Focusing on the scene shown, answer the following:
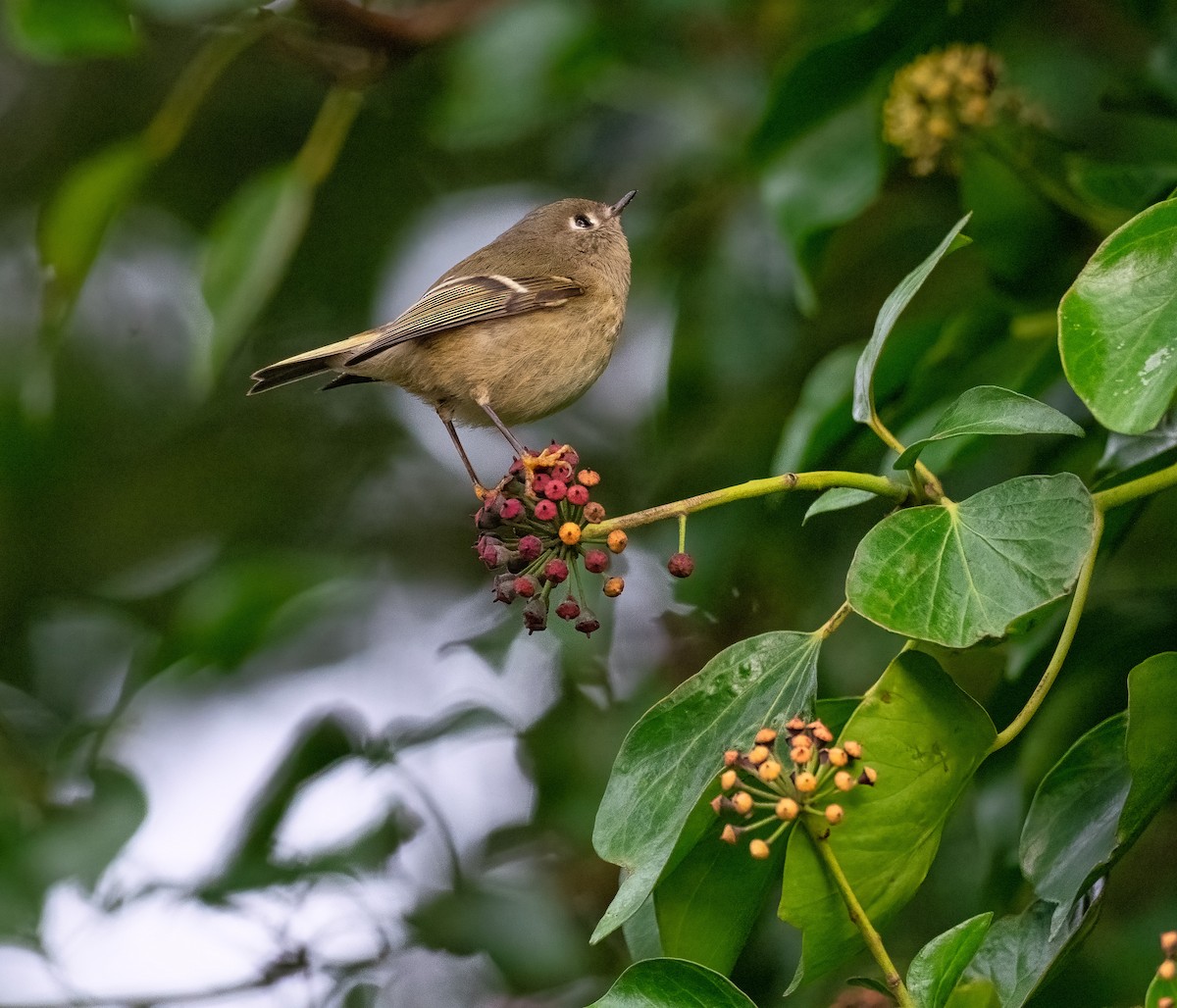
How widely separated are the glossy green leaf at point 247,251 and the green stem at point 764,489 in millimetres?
1567

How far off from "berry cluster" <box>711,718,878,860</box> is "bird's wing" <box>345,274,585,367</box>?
1.74 m

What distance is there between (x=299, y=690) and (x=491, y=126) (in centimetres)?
188

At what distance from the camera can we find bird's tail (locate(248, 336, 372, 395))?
10.2ft

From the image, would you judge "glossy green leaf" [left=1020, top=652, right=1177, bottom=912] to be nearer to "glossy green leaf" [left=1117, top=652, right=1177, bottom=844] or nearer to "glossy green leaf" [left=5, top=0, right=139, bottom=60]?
"glossy green leaf" [left=1117, top=652, right=1177, bottom=844]

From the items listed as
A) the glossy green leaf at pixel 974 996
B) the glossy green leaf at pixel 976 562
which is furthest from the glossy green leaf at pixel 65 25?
the glossy green leaf at pixel 974 996

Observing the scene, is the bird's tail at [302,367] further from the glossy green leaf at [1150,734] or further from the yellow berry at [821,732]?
the glossy green leaf at [1150,734]

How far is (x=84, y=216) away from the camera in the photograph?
10.9 ft

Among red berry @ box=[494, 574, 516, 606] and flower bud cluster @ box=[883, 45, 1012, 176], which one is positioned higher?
flower bud cluster @ box=[883, 45, 1012, 176]

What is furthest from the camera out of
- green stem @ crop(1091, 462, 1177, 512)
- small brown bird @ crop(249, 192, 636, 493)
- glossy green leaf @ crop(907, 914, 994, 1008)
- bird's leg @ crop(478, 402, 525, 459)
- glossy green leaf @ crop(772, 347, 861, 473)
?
small brown bird @ crop(249, 192, 636, 493)

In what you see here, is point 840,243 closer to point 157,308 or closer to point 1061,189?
Answer: point 1061,189

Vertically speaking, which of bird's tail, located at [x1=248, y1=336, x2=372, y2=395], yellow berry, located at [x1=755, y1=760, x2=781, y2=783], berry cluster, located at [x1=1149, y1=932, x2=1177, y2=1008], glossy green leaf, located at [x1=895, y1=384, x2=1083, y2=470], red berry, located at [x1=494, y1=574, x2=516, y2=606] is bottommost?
bird's tail, located at [x1=248, y1=336, x2=372, y2=395]

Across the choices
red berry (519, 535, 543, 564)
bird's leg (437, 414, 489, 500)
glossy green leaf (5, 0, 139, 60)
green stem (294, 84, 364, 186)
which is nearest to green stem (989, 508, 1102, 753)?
red berry (519, 535, 543, 564)

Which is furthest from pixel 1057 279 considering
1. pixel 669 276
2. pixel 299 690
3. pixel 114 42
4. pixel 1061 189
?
pixel 299 690

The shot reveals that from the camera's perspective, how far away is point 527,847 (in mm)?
4000
